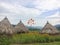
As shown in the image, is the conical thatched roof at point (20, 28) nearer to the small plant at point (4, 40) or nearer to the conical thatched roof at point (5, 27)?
the conical thatched roof at point (5, 27)

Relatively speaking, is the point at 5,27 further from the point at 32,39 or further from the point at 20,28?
the point at 32,39

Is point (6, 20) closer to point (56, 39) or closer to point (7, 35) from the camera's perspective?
point (7, 35)

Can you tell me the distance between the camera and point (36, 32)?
11828 millimetres

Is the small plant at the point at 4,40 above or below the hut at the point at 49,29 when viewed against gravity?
below

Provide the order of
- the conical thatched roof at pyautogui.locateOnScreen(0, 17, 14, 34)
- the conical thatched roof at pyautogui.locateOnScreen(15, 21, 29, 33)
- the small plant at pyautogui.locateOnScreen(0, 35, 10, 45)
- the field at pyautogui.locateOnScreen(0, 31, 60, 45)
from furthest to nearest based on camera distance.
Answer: the conical thatched roof at pyautogui.locateOnScreen(15, 21, 29, 33)
the conical thatched roof at pyautogui.locateOnScreen(0, 17, 14, 34)
the field at pyautogui.locateOnScreen(0, 31, 60, 45)
the small plant at pyautogui.locateOnScreen(0, 35, 10, 45)

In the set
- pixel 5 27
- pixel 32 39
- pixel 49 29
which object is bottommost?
pixel 32 39

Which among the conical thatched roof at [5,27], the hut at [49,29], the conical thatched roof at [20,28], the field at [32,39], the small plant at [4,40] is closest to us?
the small plant at [4,40]

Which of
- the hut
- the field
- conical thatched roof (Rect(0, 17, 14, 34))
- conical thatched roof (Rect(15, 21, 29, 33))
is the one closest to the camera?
the field

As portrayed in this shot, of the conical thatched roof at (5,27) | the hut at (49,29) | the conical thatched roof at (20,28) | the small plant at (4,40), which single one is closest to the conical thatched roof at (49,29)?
the hut at (49,29)

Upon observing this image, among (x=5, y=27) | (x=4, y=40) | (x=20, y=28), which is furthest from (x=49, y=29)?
(x=4, y=40)

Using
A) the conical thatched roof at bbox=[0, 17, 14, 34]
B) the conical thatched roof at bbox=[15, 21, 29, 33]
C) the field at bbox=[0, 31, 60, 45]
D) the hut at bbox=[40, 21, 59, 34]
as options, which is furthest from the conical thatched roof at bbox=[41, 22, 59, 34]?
the conical thatched roof at bbox=[0, 17, 14, 34]

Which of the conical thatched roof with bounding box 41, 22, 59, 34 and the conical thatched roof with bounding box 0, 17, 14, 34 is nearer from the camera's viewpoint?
the conical thatched roof with bounding box 0, 17, 14, 34

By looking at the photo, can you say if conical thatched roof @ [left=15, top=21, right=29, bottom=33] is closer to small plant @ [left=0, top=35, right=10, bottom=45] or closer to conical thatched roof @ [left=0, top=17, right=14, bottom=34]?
conical thatched roof @ [left=0, top=17, right=14, bottom=34]

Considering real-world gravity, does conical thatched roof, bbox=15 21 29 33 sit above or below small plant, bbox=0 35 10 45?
above
